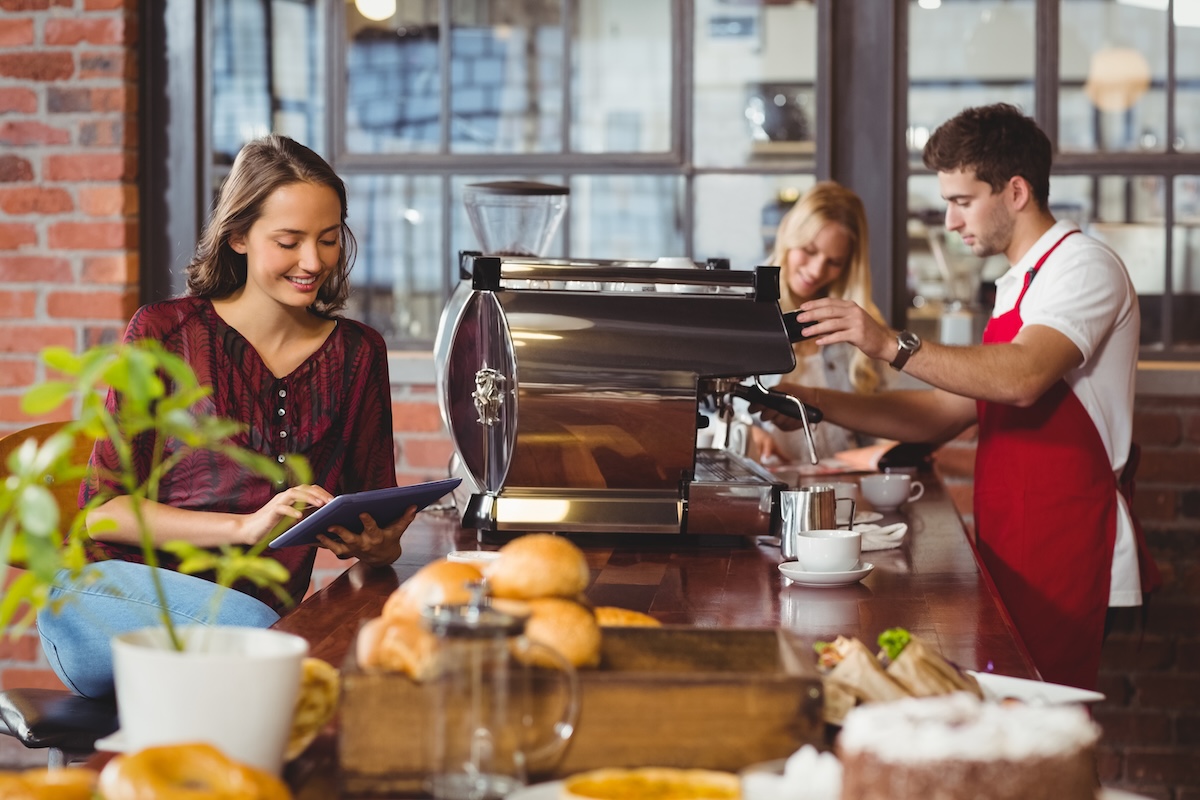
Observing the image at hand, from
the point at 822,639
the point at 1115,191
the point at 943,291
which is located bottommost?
the point at 822,639

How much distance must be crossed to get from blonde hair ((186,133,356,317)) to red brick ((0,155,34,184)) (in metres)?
1.42

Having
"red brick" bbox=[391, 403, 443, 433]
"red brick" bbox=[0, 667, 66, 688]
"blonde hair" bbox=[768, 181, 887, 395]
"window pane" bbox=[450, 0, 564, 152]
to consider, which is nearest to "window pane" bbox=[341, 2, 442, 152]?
"window pane" bbox=[450, 0, 564, 152]

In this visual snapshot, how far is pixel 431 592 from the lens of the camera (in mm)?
890

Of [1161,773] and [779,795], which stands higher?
[779,795]

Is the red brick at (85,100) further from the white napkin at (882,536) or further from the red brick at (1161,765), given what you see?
the red brick at (1161,765)

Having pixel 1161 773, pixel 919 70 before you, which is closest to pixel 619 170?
pixel 919 70

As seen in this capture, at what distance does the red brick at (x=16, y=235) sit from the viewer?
3182 millimetres

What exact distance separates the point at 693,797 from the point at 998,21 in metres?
2.78

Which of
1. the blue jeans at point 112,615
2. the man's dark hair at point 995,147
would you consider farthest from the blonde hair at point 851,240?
the blue jeans at point 112,615

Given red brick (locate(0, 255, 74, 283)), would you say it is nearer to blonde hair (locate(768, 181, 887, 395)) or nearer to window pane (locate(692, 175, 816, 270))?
window pane (locate(692, 175, 816, 270))

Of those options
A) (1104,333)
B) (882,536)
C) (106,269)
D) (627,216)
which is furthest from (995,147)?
(106,269)

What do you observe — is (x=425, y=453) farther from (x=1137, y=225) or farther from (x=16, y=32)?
(x=1137, y=225)

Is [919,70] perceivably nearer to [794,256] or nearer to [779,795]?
[794,256]

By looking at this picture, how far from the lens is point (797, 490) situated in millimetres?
1761
